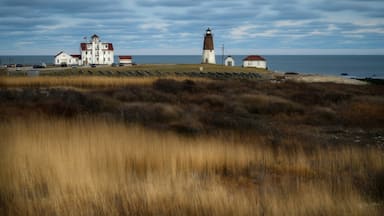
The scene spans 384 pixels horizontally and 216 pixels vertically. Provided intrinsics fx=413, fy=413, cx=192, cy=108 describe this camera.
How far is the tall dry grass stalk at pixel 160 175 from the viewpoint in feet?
15.7

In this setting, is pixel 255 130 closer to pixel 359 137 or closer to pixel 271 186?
pixel 359 137

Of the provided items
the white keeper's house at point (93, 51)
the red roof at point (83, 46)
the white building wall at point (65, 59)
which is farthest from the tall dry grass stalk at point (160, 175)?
the white building wall at point (65, 59)

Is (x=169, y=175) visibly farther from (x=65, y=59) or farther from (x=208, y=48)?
(x=65, y=59)

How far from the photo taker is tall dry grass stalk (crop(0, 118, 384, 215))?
15.7 feet

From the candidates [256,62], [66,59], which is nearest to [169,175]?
[256,62]

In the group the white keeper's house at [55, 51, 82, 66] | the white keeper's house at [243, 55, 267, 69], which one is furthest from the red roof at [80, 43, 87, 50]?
the white keeper's house at [243, 55, 267, 69]

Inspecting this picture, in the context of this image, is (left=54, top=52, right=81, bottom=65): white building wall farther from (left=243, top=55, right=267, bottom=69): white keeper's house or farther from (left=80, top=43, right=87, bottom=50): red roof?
(left=243, top=55, right=267, bottom=69): white keeper's house

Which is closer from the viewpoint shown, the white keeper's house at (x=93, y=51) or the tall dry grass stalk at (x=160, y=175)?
the tall dry grass stalk at (x=160, y=175)

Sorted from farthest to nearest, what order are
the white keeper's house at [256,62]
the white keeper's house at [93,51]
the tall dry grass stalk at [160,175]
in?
the white keeper's house at [256,62], the white keeper's house at [93,51], the tall dry grass stalk at [160,175]

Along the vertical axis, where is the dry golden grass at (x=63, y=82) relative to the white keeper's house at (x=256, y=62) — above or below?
below

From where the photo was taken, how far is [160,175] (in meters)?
6.33

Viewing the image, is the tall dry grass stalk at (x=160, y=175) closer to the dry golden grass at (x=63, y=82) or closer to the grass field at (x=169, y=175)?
the grass field at (x=169, y=175)

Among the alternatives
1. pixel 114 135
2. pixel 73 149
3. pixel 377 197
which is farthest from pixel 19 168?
pixel 377 197

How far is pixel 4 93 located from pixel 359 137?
48.0 ft
